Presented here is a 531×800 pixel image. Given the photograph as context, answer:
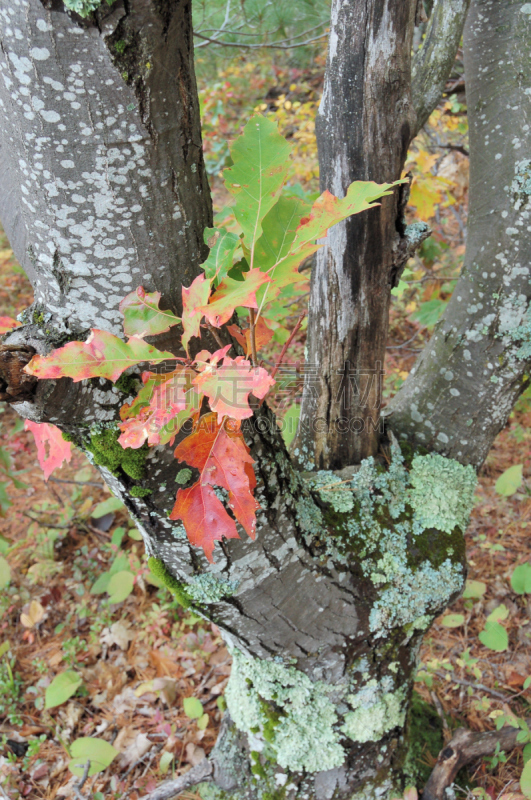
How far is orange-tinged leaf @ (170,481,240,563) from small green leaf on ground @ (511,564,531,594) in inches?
75.7

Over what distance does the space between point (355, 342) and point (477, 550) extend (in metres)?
2.01

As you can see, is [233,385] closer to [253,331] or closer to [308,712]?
[253,331]

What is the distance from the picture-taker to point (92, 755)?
6.14 feet

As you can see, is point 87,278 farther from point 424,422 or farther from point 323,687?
point 323,687

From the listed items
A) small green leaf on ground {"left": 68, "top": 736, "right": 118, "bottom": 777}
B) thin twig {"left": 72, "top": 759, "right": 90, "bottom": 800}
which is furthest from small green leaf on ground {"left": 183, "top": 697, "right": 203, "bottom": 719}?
thin twig {"left": 72, "top": 759, "right": 90, "bottom": 800}

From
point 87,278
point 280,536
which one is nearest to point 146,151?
point 87,278

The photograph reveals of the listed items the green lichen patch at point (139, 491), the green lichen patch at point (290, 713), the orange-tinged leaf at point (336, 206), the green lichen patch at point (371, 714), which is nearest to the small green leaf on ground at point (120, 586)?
the green lichen patch at point (290, 713)

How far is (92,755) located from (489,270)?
233 centimetres

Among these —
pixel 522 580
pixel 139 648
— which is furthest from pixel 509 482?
pixel 139 648

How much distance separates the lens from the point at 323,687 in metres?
1.41

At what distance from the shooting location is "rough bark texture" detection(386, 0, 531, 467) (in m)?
1.39

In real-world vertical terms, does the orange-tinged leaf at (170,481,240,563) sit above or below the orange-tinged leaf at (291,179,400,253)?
below

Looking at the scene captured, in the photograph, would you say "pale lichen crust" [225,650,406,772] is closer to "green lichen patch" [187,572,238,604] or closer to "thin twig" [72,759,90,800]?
"green lichen patch" [187,572,238,604]

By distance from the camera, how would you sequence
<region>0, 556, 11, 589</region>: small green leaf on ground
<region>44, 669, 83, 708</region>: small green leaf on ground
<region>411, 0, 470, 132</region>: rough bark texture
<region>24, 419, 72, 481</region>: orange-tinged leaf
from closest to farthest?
<region>24, 419, 72, 481</region>: orange-tinged leaf
<region>411, 0, 470, 132</region>: rough bark texture
<region>44, 669, 83, 708</region>: small green leaf on ground
<region>0, 556, 11, 589</region>: small green leaf on ground
